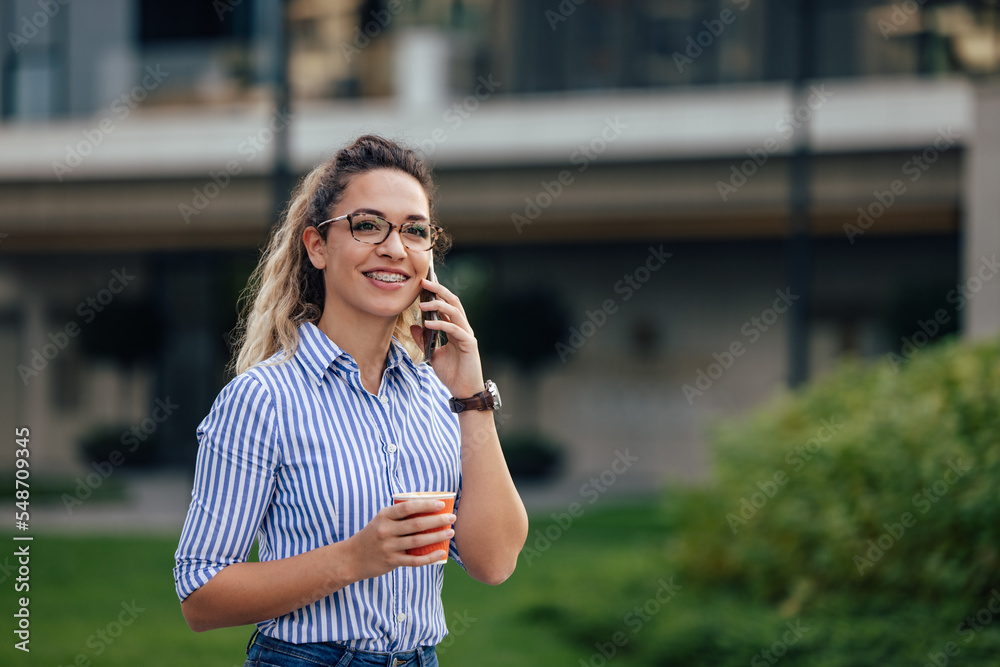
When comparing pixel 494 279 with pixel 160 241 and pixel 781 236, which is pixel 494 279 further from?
pixel 160 241

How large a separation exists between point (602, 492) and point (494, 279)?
15.1 feet

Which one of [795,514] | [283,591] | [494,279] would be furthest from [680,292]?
[283,591]

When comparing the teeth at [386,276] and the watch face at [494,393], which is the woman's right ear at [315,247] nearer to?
the teeth at [386,276]

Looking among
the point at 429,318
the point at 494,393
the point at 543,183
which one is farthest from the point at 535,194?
the point at 494,393

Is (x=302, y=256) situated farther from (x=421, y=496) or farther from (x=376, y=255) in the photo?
(x=421, y=496)

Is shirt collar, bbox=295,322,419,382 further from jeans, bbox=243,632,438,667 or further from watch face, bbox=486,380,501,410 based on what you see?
jeans, bbox=243,632,438,667

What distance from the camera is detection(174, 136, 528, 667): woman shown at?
1.83 metres

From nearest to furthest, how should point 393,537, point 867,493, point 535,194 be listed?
point 393,537 → point 867,493 → point 535,194

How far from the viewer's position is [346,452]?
192cm

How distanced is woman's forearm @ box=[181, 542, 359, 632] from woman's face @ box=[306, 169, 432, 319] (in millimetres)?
509

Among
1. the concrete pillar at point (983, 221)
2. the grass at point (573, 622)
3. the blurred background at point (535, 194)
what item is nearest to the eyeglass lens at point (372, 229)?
the grass at point (573, 622)

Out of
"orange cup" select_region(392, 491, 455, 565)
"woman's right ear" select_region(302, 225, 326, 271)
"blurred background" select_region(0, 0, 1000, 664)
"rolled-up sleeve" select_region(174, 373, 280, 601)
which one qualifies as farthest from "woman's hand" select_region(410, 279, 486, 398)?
"blurred background" select_region(0, 0, 1000, 664)

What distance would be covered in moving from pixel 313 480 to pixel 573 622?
5370mm

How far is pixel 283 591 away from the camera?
1.80m
